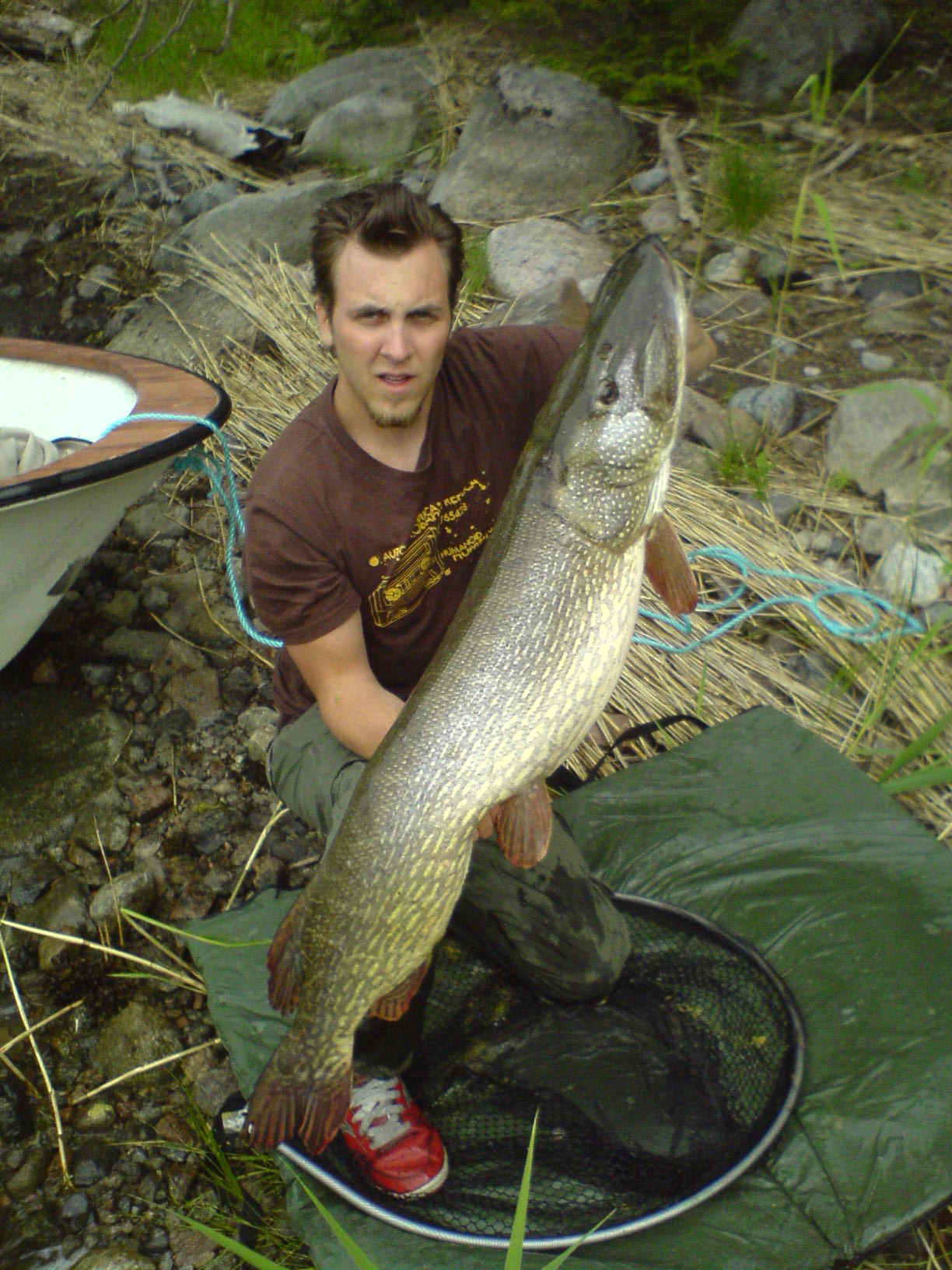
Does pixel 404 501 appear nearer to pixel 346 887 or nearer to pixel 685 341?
pixel 685 341

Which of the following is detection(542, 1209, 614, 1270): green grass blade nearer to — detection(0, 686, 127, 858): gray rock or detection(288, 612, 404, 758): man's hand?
detection(288, 612, 404, 758): man's hand

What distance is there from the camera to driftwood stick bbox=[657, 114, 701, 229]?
4.38 m

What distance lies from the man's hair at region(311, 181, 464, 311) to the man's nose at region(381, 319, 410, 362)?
0.15 meters

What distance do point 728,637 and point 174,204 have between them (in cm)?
473

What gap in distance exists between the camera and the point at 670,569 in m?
1.60

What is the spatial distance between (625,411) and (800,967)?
1279 millimetres

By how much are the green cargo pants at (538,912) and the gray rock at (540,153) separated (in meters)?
3.63

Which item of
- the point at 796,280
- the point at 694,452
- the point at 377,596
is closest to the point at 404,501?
the point at 377,596

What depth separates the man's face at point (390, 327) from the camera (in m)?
1.93

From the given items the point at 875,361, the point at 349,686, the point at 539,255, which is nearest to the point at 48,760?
the point at 349,686

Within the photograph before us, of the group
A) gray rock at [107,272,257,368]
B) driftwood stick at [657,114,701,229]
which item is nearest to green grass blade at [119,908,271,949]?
gray rock at [107,272,257,368]

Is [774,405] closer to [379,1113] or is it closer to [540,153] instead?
[540,153]

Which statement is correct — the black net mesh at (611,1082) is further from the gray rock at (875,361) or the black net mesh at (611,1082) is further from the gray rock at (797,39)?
the gray rock at (797,39)

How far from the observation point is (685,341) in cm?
151
